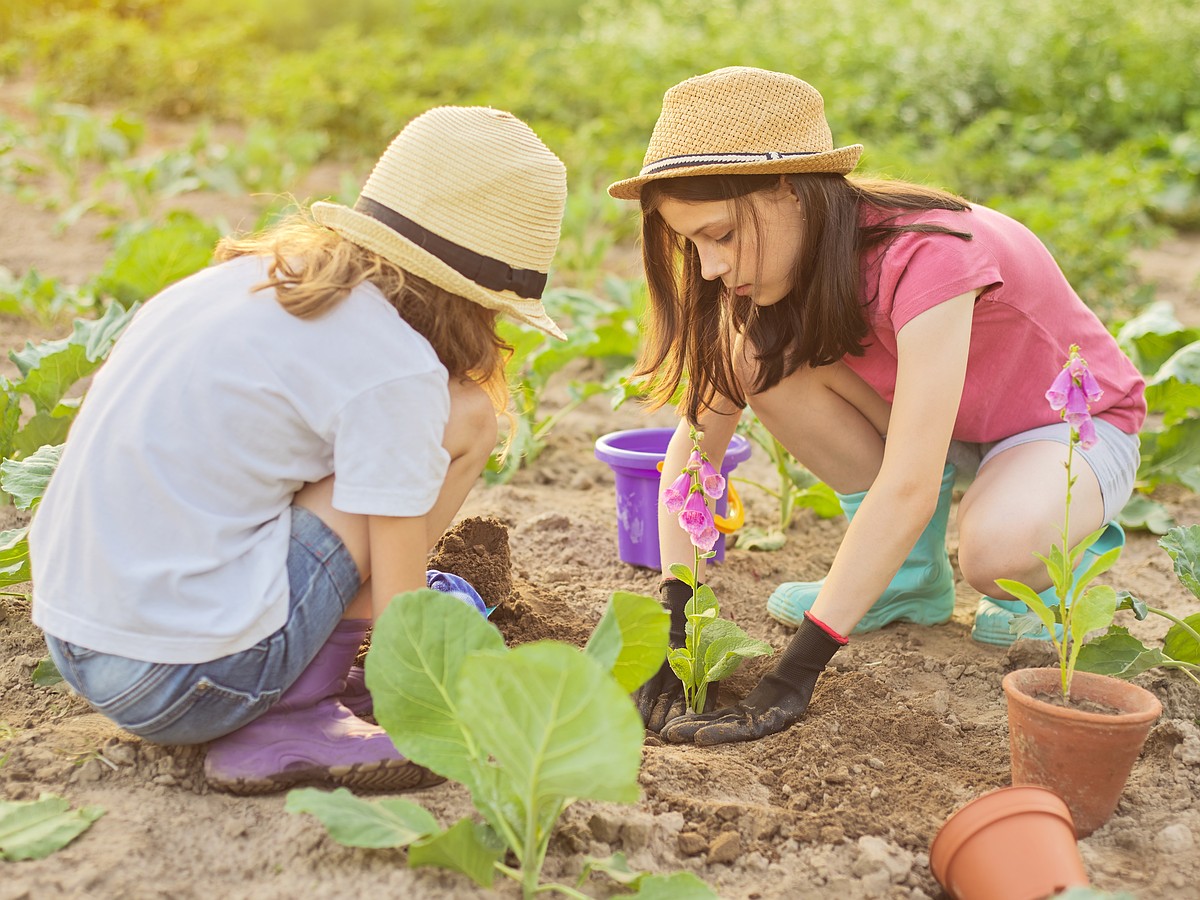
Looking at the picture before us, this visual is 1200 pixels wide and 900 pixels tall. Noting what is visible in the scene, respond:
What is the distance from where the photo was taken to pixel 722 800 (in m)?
1.91

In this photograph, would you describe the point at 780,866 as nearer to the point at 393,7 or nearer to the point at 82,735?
the point at 82,735

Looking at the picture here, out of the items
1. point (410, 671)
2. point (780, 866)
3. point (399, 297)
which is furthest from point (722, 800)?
point (399, 297)

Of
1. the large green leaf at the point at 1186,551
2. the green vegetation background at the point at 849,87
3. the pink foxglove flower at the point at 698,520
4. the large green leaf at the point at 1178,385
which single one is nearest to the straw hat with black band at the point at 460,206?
the pink foxglove flower at the point at 698,520

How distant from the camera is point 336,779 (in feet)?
5.86

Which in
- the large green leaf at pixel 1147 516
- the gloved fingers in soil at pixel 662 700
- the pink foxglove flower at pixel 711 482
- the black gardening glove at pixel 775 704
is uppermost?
the pink foxglove flower at pixel 711 482

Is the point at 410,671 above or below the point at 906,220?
below

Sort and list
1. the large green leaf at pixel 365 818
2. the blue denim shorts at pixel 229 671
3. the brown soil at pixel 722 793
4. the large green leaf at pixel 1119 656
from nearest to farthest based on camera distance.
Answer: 1. the large green leaf at pixel 365 818
2. the brown soil at pixel 722 793
3. the blue denim shorts at pixel 229 671
4. the large green leaf at pixel 1119 656

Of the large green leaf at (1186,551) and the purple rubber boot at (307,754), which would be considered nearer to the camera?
the purple rubber boot at (307,754)

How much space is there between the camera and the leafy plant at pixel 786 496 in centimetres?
311

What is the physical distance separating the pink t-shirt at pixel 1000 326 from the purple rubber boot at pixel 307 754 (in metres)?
1.16

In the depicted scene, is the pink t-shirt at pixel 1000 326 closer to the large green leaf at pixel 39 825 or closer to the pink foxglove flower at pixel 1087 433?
the pink foxglove flower at pixel 1087 433

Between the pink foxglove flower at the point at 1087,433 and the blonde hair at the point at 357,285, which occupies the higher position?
the blonde hair at the point at 357,285

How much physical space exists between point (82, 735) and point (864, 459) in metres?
1.63

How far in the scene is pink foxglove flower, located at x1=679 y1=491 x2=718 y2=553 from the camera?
2.11 meters
